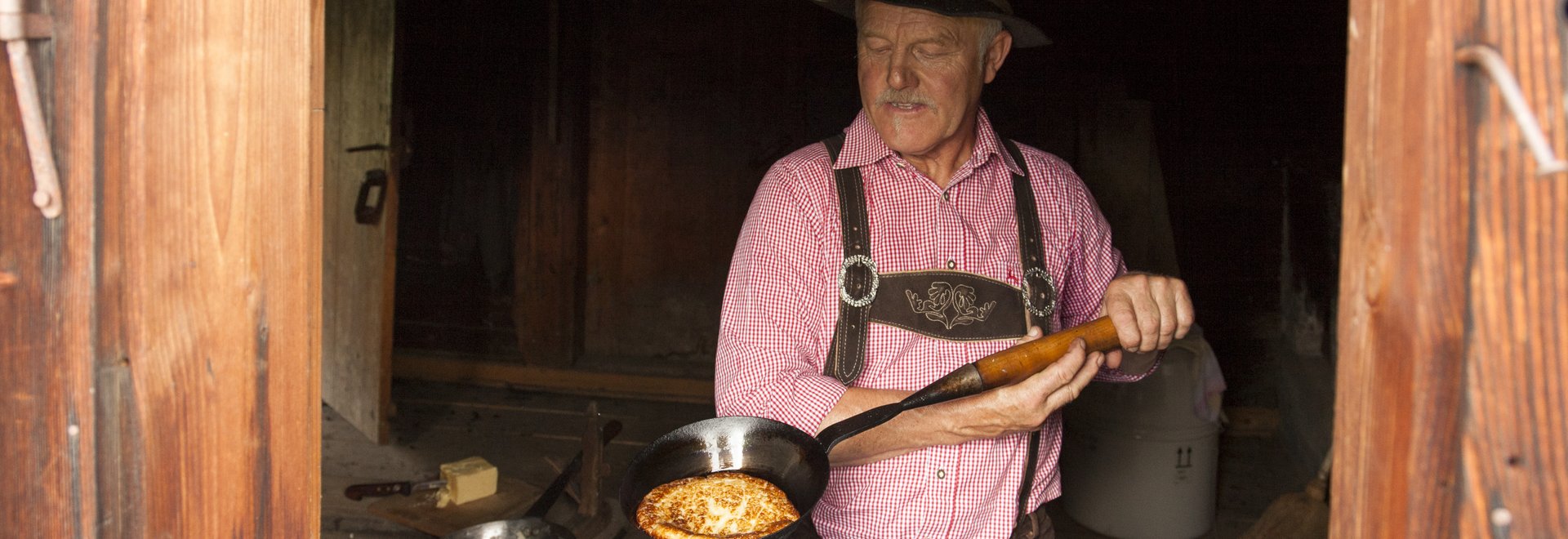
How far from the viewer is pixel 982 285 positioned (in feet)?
8.00

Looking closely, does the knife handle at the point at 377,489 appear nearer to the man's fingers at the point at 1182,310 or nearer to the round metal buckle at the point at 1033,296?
the round metal buckle at the point at 1033,296

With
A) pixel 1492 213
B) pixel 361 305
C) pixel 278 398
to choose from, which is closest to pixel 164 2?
pixel 278 398

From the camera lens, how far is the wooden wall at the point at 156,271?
1.02 metres

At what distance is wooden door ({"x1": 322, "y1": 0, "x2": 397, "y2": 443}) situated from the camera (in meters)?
5.29

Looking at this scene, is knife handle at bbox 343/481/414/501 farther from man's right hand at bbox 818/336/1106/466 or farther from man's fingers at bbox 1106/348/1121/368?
man's fingers at bbox 1106/348/1121/368

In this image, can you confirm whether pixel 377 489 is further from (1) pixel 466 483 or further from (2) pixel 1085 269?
(2) pixel 1085 269

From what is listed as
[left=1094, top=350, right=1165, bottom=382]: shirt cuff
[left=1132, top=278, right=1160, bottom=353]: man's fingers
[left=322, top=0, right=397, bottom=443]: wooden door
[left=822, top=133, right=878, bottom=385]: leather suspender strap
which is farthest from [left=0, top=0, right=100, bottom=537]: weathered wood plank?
[left=322, top=0, right=397, bottom=443]: wooden door

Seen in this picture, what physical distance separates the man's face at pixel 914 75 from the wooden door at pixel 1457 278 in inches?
62.2

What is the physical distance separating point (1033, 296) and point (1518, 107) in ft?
5.61

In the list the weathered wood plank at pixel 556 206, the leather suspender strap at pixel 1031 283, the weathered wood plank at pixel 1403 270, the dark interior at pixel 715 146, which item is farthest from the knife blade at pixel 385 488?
the weathered wood plank at pixel 1403 270

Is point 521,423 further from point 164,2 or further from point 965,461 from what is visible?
point 164,2

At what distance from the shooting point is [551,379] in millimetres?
6746

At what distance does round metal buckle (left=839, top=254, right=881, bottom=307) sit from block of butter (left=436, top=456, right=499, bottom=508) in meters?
2.55

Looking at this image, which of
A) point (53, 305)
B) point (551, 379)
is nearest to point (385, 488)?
point (551, 379)
